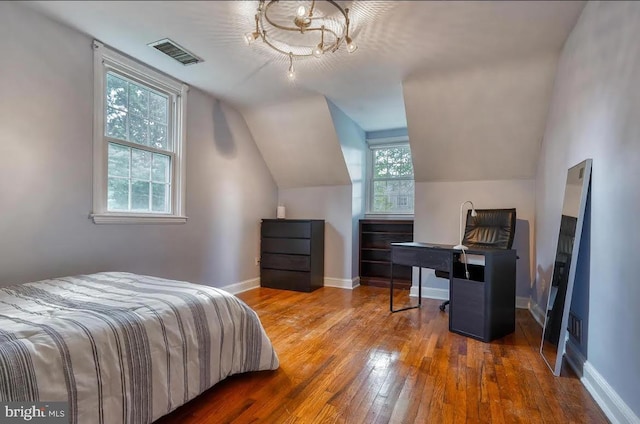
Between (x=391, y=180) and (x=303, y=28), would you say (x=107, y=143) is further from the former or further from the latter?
(x=391, y=180)

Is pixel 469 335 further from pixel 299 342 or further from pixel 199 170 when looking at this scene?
pixel 199 170

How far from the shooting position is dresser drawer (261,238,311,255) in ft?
13.6

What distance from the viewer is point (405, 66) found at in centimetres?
278

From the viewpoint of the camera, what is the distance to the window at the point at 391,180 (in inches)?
185

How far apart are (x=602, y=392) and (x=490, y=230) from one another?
1.78m

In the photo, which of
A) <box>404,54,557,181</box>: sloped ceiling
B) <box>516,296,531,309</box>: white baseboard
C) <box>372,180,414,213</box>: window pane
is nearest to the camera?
<box>404,54,557,181</box>: sloped ceiling

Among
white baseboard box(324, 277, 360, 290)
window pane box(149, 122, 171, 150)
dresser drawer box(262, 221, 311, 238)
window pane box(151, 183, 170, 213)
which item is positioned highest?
window pane box(149, 122, 171, 150)

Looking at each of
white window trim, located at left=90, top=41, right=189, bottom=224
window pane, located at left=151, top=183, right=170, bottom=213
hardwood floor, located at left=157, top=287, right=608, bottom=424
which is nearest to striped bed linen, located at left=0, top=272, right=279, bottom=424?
hardwood floor, located at left=157, top=287, right=608, bottom=424

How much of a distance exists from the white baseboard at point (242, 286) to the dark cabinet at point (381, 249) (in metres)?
1.50

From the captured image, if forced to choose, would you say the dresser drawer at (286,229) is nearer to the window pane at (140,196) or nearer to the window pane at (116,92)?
the window pane at (140,196)

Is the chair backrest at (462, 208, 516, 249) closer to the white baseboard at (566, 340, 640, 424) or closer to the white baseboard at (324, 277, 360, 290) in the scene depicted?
the white baseboard at (566, 340, 640, 424)

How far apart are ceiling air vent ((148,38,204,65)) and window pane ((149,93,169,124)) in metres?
0.51

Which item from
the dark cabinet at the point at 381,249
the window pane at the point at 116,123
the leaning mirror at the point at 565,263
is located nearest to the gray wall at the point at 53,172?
the window pane at the point at 116,123

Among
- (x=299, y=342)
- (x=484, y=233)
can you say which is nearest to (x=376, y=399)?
(x=299, y=342)
